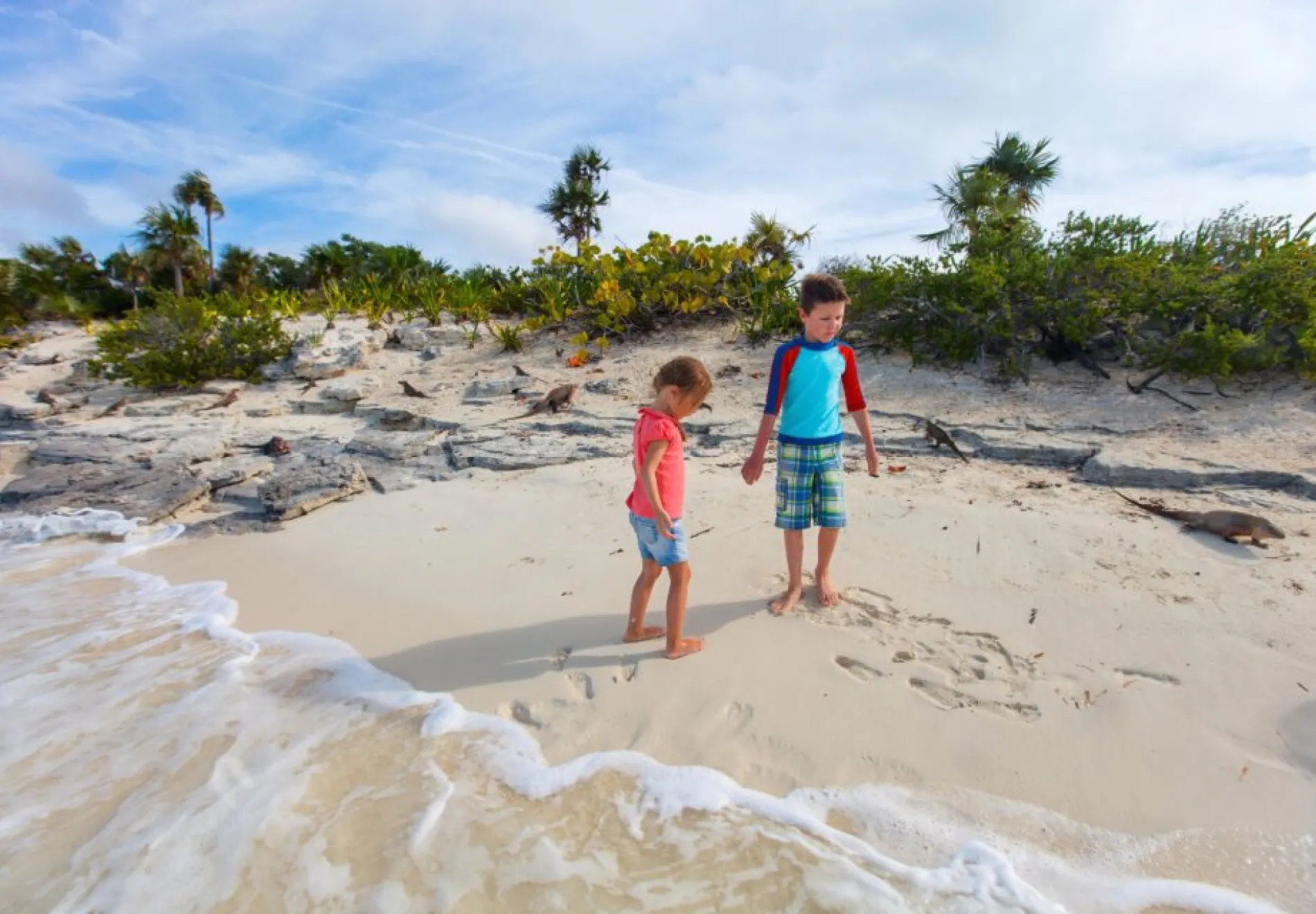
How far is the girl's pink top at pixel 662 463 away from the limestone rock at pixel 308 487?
3.44 m

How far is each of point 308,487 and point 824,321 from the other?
13.9 ft

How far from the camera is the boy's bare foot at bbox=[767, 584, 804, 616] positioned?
314 cm

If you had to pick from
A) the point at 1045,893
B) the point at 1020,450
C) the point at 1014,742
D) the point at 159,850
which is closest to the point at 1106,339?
the point at 1020,450

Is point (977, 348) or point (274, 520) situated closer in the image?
point (274, 520)

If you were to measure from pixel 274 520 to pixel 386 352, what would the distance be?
6.21 meters

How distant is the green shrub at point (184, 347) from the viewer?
9.72 meters

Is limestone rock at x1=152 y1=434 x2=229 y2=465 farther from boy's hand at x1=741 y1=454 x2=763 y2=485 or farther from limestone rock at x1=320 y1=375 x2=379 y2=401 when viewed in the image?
boy's hand at x1=741 y1=454 x2=763 y2=485

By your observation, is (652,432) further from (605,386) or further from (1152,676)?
(605,386)

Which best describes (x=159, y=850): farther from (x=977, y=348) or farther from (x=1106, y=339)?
(x=1106, y=339)

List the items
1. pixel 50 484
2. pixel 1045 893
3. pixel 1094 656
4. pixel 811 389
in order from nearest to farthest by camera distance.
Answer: pixel 1045 893, pixel 1094 656, pixel 811 389, pixel 50 484

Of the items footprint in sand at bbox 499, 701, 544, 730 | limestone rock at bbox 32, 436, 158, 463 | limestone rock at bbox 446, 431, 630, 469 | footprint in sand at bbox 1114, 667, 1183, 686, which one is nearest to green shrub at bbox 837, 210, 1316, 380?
limestone rock at bbox 446, 431, 630, 469

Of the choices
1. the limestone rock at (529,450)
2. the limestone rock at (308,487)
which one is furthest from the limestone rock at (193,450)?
the limestone rock at (529,450)

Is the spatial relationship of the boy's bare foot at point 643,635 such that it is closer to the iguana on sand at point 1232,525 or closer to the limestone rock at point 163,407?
the iguana on sand at point 1232,525

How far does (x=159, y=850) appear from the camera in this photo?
2.03 meters
